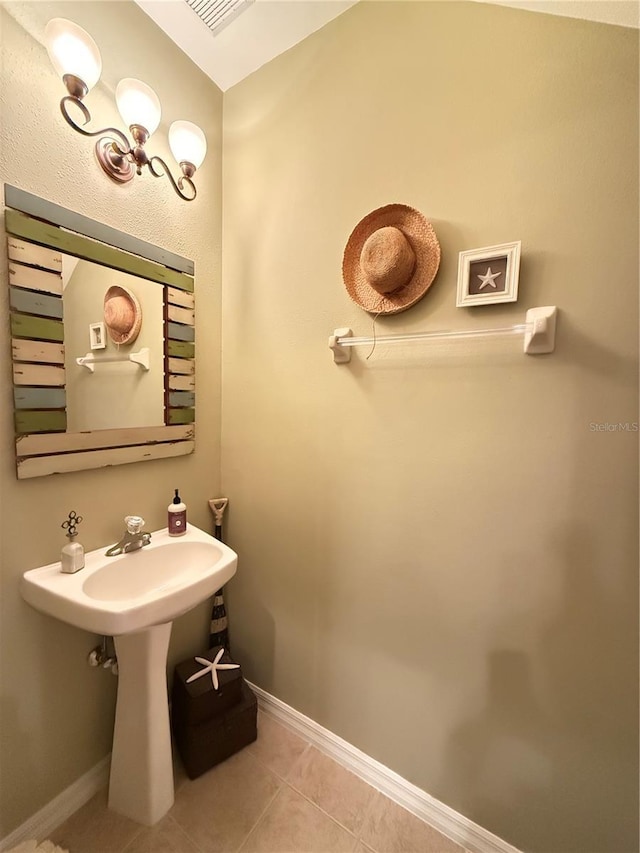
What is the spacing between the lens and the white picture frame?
1.04 metres

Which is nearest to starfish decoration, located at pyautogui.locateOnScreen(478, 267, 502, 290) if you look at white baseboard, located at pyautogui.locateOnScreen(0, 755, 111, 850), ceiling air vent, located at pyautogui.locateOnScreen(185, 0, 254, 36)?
ceiling air vent, located at pyautogui.locateOnScreen(185, 0, 254, 36)

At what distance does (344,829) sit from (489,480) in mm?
1220

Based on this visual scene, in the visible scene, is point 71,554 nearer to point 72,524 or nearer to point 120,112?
point 72,524

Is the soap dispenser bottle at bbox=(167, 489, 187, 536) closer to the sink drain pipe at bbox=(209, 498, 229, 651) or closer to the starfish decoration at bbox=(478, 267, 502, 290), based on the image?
the sink drain pipe at bbox=(209, 498, 229, 651)

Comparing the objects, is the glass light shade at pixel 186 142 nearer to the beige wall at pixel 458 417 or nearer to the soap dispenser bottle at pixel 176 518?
the beige wall at pixel 458 417

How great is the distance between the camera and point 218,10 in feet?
3.67

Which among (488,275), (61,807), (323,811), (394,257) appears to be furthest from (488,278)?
(61,807)

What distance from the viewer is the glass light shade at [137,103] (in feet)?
2.98

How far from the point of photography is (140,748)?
1007 mm

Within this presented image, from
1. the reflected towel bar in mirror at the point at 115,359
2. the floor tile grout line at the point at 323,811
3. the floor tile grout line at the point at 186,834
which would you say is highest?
the reflected towel bar in mirror at the point at 115,359

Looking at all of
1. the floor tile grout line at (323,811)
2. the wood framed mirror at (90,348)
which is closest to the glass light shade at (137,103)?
the wood framed mirror at (90,348)

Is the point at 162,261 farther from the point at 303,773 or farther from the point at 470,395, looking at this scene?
the point at 303,773

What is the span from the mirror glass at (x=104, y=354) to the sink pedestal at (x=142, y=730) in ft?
2.30

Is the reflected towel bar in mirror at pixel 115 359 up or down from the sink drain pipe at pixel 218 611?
up
